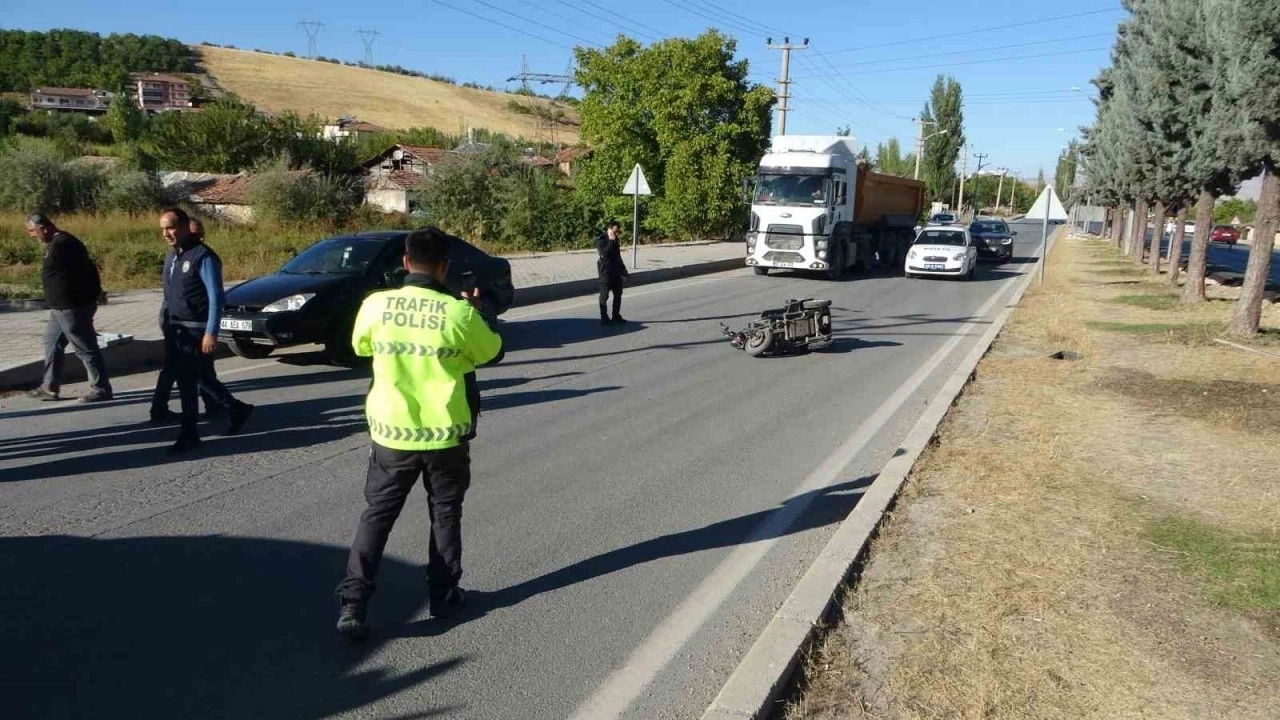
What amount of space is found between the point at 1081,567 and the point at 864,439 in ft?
10.2

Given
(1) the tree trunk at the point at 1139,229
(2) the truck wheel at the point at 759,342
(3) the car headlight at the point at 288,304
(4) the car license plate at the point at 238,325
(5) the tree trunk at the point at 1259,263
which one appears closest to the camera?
(4) the car license plate at the point at 238,325

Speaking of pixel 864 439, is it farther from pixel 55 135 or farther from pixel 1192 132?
pixel 55 135

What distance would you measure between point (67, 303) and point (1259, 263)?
49.2ft

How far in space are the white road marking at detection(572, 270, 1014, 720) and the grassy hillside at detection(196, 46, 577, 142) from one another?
297 ft

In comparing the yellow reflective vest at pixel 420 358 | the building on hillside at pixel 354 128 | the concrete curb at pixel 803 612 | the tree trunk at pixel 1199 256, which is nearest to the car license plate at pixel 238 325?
the yellow reflective vest at pixel 420 358

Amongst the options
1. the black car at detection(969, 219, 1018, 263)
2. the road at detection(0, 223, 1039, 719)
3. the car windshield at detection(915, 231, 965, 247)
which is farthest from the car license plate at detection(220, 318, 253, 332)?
the black car at detection(969, 219, 1018, 263)

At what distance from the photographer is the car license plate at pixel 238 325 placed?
9789 millimetres

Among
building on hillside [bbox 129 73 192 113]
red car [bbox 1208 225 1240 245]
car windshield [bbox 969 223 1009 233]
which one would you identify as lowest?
red car [bbox 1208 225 1240 245]

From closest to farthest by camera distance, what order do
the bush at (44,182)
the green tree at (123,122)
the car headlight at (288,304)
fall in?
the car headlight at (288,304)
the bush at (44,182)
the green tree at (123,122)

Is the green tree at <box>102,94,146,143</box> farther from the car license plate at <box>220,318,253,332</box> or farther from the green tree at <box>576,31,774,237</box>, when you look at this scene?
the car license plate at <box>220,318,253,332</box>

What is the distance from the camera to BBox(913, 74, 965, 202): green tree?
80375 mm

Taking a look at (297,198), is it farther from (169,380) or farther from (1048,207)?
(169,380)

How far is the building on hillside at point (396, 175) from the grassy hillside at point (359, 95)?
127ft

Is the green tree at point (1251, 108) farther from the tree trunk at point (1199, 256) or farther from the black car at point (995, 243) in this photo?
the black car at point (995, 243)
